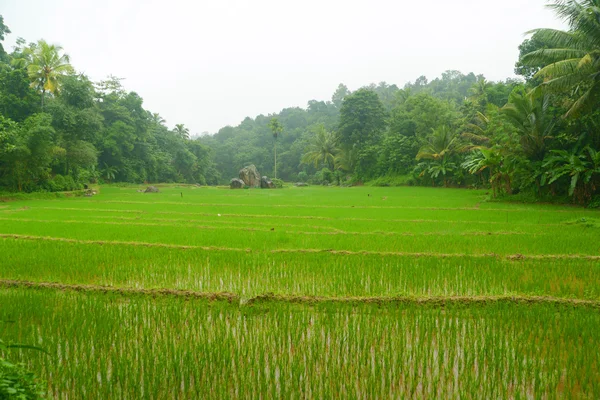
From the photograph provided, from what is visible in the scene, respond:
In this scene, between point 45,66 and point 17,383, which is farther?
point 45,66

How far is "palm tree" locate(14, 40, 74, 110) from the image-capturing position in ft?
70.9

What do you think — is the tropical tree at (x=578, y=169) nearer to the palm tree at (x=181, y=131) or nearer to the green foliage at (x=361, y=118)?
the green foliage at (x=361, y=118)

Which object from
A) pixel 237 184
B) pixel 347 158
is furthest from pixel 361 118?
pixel 237 184

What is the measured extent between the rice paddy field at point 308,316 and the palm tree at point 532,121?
8.27 meters

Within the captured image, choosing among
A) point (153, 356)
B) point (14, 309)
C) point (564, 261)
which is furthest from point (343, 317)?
point (564, 261)

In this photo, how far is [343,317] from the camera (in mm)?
3330

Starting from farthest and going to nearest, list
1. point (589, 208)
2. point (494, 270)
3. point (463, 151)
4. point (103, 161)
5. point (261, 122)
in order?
point (261, 122) → point (103, 161) → point (463, 151) → point (589, 208) → point (494, 270)

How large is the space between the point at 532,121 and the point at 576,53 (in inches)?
122

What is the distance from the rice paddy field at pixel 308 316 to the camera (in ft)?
7.72

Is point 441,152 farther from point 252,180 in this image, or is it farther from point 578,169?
point 252,180

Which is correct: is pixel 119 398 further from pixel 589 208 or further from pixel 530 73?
pixel 530 73

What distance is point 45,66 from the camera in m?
21.9

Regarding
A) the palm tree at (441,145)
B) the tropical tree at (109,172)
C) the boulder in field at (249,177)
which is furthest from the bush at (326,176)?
the tropical tree at (109,172)

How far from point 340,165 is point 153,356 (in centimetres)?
3418
